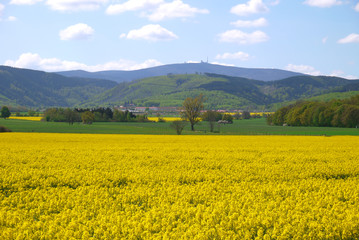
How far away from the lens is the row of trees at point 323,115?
282 ft

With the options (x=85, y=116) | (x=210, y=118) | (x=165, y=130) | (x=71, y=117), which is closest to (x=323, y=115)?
(x=210, y=118)

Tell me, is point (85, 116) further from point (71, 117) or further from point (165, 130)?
point (165, 130)

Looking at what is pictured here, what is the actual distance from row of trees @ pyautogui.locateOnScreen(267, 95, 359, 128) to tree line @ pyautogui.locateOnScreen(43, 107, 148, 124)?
5049 centimetres

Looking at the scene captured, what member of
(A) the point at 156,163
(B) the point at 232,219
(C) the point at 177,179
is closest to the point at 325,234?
(B) the point at 232,219

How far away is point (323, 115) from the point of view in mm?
94125

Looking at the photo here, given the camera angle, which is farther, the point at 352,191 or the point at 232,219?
the point at 352,191

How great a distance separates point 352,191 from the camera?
488 inches

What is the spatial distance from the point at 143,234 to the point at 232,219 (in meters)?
2.45

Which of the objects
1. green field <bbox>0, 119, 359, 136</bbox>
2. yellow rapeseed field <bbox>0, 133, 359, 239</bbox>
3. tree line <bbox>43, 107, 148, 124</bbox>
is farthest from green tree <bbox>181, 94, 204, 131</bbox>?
yellow rapeseed field <bbox>0, 133, 359, 239</bbox>

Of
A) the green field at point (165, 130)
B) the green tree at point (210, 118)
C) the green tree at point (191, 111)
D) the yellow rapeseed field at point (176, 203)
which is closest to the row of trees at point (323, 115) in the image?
the green field at point (165, 130)

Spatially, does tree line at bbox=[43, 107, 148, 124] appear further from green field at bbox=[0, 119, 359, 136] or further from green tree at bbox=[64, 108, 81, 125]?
green field at bbox=[0, 119, 359, 136]

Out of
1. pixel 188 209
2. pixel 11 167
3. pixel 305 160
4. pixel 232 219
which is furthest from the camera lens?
pixel 305 160

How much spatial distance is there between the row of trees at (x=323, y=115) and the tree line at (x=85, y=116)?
5049cm

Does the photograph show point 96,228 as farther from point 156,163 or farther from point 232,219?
point 156,163
